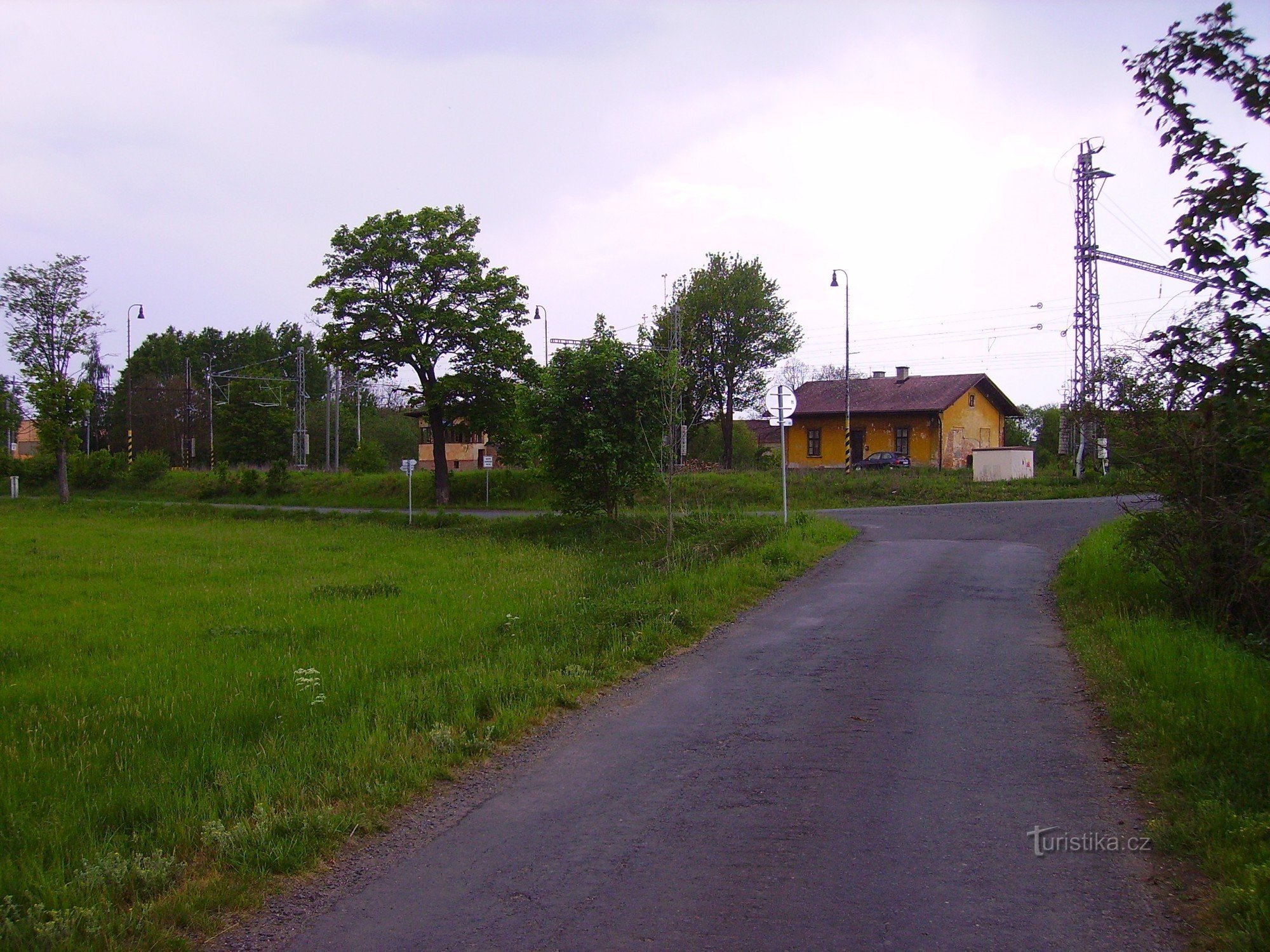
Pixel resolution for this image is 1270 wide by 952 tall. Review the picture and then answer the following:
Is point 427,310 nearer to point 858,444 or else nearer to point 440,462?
point 440,462

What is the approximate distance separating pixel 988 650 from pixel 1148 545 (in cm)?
255

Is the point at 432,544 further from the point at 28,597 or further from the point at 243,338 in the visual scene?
the point at 243,338

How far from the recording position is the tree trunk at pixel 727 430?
157 feet

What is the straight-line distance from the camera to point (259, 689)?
8641mm

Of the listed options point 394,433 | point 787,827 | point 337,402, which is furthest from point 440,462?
point 394,433

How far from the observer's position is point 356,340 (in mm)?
35344

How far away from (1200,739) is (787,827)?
9.84 ft

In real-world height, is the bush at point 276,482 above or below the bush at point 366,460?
below

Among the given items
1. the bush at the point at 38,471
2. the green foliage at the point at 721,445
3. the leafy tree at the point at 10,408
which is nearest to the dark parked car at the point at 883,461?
the green foliage at the point at 721,445

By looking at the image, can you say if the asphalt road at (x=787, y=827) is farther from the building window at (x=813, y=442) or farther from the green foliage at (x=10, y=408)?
the green foliage at (x=10, y=408)

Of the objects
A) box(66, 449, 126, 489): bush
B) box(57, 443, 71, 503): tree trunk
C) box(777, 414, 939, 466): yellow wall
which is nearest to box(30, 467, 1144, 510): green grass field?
box(57, 443, 71, 503): tree trunk

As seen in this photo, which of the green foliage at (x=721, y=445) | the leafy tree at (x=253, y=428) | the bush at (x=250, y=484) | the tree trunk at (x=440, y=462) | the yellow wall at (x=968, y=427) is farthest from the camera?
the leafy tree at (x=253, y=428)

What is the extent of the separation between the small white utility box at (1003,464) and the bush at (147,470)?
44.9 meters
